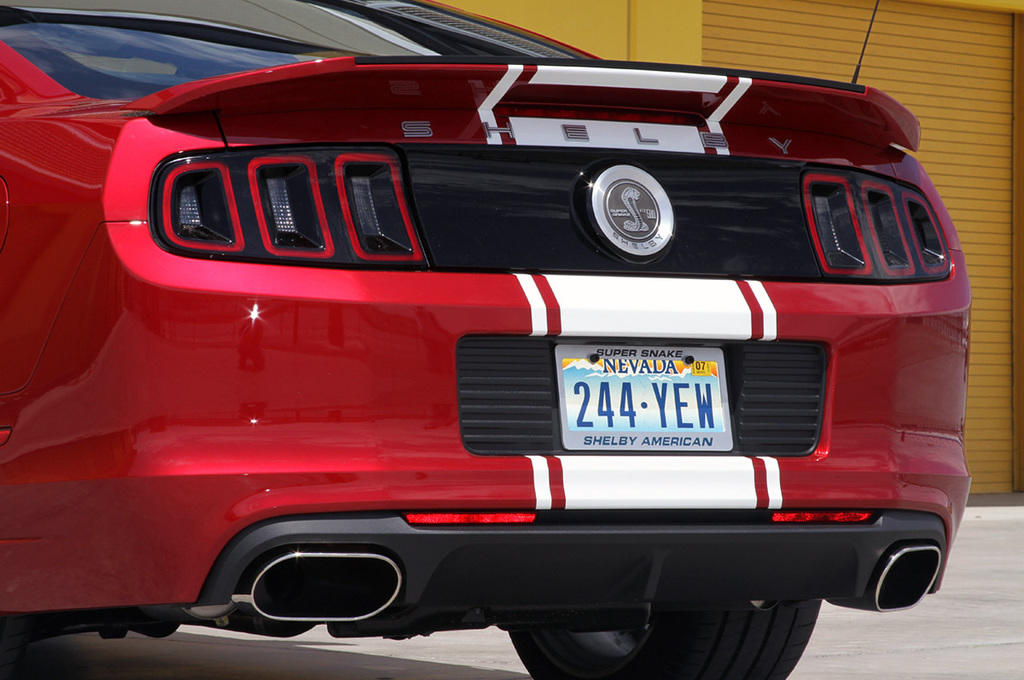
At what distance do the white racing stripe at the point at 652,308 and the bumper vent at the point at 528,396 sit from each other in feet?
0.19

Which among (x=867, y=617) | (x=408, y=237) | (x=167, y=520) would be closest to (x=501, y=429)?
(x=408, y=237)

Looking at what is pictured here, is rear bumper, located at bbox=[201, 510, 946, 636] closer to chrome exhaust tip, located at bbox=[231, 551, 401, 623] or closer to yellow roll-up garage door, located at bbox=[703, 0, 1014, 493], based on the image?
chrome exhaust tip, located at bbox=[231, 551, 401, 623]

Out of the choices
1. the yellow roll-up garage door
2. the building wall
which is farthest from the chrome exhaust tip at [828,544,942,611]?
the yellow roll-up garage door

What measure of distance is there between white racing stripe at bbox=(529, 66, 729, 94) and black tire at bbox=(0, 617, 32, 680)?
1.28m

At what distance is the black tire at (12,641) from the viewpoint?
2.69m

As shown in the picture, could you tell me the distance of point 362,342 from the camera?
247cm

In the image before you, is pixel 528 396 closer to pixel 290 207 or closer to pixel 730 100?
pixel 290 207

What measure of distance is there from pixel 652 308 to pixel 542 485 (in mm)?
360

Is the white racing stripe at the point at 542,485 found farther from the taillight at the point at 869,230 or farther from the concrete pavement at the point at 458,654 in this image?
the concrete pavement at the point at 458,654

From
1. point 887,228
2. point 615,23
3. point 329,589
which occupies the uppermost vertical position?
point 615,23

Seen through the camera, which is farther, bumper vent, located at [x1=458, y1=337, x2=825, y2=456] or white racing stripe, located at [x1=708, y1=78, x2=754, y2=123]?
white racing stripe, located at [x1=708, y1=78, x2=754, y2=123]

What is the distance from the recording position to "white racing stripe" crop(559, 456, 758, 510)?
2570mm

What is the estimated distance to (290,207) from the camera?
8.23 ft

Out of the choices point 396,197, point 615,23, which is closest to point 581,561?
point 396,197
